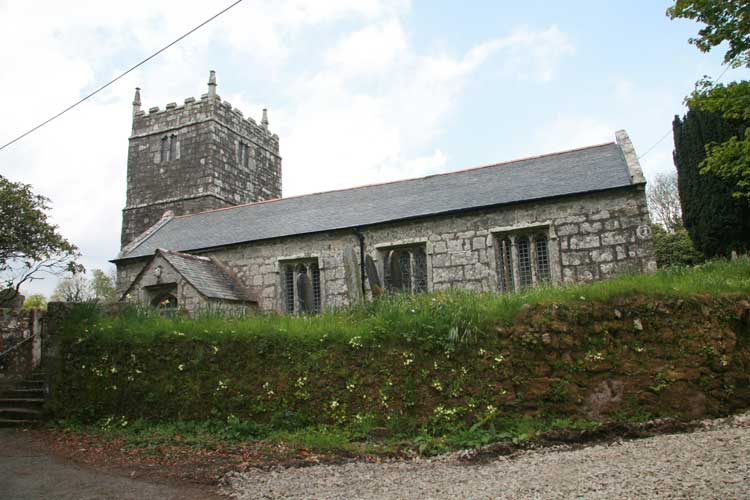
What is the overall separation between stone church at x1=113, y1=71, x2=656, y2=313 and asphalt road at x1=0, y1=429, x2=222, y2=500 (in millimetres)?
4989

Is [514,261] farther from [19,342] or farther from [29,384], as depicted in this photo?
[19,342]

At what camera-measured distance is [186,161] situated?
26.2 metres

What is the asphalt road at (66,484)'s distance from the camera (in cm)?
545

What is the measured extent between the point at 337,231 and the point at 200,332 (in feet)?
24.1

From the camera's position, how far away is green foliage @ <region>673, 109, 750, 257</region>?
16.6 meters

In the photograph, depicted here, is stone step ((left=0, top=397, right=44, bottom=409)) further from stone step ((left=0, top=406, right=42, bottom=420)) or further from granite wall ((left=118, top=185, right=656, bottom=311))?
granite wall ((left=118, top=185, right=656, bottom=311))

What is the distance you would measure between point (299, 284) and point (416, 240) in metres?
3.65

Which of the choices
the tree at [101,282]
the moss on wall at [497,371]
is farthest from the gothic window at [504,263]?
the tree at [101,282]

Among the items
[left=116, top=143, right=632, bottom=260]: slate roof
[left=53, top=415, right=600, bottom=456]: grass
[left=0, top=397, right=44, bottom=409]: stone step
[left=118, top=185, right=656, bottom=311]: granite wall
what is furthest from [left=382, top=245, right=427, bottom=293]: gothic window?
[left=0, top=397, right=44, bottom=409]: stone step

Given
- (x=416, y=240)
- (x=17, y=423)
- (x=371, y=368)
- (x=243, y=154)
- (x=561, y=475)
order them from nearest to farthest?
1. (x=561, y=475)
2. (x=371, y=368)
3. (x=17, y=423)
4. (x=416, y=240)
5. (x=243, y=154)

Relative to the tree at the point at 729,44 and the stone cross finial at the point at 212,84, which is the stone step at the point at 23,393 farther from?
the stone cross finial at the point at 212,84

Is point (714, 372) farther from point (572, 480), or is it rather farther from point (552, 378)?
point (572, 480)

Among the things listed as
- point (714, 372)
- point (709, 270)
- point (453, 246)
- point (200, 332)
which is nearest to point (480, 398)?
point (714, 372)

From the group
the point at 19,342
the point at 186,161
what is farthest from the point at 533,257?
the point at 186,161
